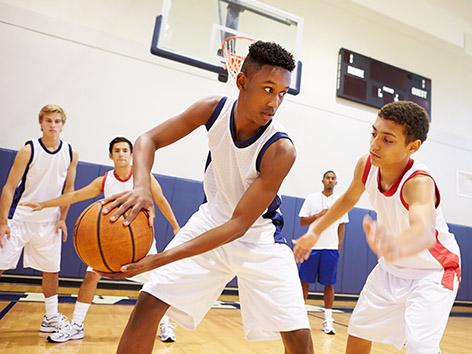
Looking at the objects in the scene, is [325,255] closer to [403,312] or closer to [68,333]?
[403,312]

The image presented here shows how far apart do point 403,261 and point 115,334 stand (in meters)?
2.52

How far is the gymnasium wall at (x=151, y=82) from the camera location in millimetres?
5715

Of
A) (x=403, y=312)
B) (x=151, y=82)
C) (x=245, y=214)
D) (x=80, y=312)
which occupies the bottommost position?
(x=80, y=312)

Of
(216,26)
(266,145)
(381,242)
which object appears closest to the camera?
(381,242)

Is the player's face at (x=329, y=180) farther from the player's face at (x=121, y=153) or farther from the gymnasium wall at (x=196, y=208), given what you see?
the player's face at (x=121, y=153)

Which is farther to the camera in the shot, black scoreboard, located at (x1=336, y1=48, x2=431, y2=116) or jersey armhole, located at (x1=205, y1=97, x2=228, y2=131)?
black scoreboard, located at (x1=336, y1=48, x2=431, y2=116)

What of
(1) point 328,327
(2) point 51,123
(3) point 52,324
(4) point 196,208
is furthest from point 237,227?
(4) point 196,208

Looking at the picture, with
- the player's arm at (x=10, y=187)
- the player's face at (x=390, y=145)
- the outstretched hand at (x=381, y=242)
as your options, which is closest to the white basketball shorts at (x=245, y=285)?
the outstretched hand at (x=381, y=242)

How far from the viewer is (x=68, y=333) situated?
3.08 meters

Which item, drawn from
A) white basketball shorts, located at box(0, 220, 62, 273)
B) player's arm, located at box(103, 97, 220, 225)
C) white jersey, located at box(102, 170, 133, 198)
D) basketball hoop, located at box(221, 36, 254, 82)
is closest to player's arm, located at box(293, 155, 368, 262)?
player's arm, located at box(103, 97, 220, 225)

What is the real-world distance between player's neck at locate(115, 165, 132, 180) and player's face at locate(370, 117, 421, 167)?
7.69 ft

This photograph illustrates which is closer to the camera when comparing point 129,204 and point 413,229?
point 129,204

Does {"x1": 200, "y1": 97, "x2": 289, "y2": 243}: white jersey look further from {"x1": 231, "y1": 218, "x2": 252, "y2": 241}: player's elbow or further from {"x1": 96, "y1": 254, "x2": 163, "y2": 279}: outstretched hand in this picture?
{"x1": 96, "y1": 254, "x2": 163, "y2": 279}: outstretched hand

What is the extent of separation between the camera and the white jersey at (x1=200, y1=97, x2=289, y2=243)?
1845 mm
